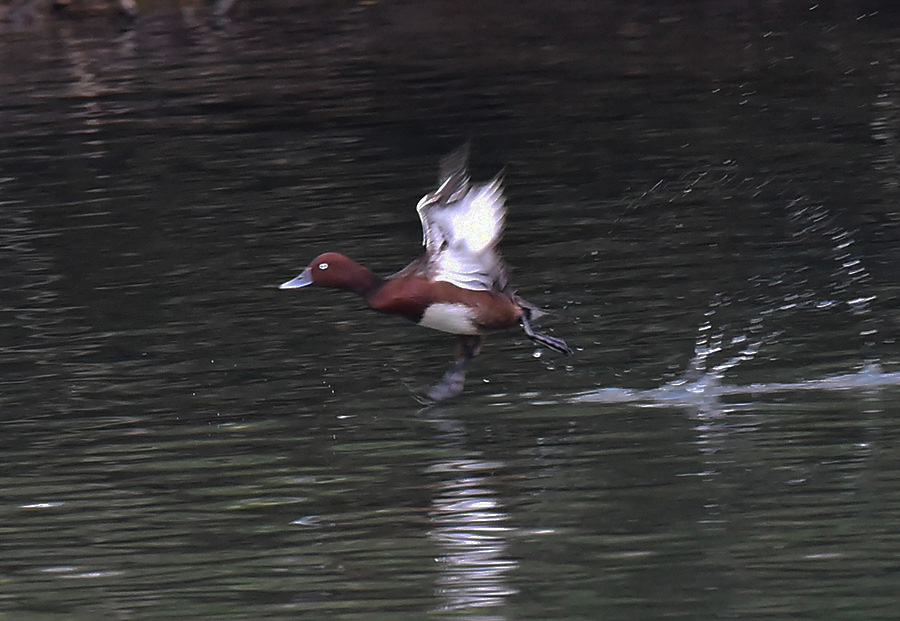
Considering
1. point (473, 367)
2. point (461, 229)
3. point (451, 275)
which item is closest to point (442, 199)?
point (461, 229)

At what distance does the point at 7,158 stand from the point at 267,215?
507cm

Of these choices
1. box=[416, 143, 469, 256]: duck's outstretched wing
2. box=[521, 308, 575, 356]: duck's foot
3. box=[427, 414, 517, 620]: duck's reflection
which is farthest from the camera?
box=[521, 308, 575, 356]: duck's foot

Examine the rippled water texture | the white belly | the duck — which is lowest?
the rippled water texture

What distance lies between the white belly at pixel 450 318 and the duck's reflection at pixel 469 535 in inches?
22.5

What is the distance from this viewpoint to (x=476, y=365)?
9719 millimetres

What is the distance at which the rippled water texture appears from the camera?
6461 mm

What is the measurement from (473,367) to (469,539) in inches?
115

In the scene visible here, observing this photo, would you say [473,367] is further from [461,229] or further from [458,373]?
[461,229]

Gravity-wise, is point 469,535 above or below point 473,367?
above

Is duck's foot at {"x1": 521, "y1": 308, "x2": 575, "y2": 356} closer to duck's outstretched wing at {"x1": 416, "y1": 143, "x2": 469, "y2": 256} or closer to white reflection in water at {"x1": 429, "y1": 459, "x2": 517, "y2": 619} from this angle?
duck's outstretched wing at {"x1": 416, "y1": 143, "x2": 469, "y2": 256}

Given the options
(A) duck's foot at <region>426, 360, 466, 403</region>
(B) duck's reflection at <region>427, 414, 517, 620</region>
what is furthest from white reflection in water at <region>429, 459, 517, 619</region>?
(A) duck's foot at <region>426, 360, 466, 403</region>

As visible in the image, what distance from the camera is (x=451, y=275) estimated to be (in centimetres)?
861

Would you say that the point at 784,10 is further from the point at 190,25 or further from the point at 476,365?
the point at 476,365

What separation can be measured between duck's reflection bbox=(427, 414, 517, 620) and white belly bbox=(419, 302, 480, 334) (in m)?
0.57
